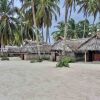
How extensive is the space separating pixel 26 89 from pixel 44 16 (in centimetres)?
3632

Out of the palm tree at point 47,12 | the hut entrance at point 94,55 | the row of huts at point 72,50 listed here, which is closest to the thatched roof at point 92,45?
the row of huts at point 72,50

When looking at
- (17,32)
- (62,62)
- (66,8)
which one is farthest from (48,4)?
(62,62)

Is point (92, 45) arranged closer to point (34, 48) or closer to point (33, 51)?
point (33, 51)

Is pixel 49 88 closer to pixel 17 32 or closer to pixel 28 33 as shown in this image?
pixel 17 32

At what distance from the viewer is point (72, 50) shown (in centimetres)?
4653

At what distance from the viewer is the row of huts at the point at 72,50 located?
144ft

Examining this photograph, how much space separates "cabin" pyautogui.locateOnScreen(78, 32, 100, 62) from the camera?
142 ft

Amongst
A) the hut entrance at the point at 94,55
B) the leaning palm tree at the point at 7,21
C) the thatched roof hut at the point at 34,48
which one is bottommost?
the hut entrance at the point at 94,55

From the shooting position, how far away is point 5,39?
54.2 meters

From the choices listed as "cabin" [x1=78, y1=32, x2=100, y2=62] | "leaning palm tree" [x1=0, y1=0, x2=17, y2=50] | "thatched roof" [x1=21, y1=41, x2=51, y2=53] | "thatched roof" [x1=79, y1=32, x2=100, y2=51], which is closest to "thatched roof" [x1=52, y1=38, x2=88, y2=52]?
"cabin" [x1=78, y1=32, x2=100, y2=62]

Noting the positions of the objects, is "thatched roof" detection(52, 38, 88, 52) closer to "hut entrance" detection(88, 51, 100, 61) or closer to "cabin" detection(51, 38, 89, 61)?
"cabin" detection(51, 38, 89, 61)

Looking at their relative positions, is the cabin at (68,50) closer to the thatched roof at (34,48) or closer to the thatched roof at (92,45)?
the thatched roof at (92,45)

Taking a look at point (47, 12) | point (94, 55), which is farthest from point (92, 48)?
point (47, 12)

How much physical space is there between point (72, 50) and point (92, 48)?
13.3 feet
